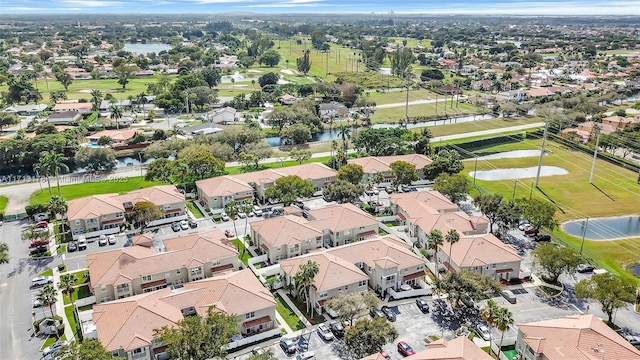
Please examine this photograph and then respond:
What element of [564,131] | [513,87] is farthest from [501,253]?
[513,87]

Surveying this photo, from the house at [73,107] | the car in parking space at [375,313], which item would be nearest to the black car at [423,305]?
the car in parking space at [375,313]

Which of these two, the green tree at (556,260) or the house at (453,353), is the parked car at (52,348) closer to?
the house at (453,353)

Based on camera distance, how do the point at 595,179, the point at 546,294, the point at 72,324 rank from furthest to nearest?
Result: the point at 595,179, the point at 546,294, the point at 72,324

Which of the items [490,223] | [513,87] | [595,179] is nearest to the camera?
[490,223]

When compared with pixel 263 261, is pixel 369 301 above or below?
above

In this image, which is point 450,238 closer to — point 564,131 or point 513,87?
point 564,131
